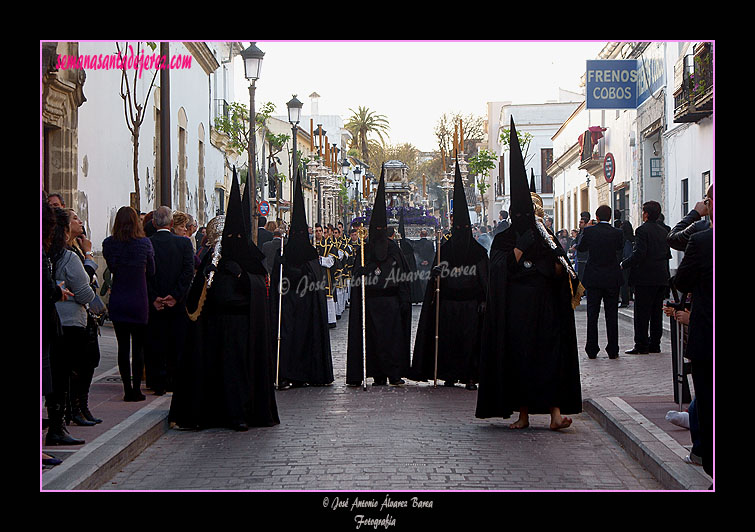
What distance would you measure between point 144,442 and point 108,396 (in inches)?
85.1

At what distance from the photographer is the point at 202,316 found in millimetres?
9062

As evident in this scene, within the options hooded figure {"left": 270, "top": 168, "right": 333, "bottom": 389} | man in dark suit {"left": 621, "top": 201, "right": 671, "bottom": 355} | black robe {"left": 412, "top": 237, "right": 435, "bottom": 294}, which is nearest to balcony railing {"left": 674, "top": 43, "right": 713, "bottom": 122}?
man in dark suit {"left": 621, "top": 201, "right": 671, "bottom": 355}

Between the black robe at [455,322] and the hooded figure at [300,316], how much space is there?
1.10 meters

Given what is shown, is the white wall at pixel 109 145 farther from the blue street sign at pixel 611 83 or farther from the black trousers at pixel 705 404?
the black trousers at pixel 705 404

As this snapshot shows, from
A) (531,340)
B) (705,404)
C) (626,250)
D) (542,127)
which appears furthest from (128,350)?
(542,127)

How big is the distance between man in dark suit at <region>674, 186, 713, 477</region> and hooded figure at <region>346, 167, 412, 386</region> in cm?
623

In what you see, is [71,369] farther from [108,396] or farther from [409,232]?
[409,232]

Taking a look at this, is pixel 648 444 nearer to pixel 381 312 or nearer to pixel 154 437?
pixel 154 437

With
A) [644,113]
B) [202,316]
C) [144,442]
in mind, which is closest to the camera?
[144,442]

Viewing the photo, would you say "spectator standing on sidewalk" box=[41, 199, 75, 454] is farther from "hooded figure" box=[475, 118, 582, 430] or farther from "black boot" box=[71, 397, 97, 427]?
"hooded figure" box=[475, 118, 582, 430]

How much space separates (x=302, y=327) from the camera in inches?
481

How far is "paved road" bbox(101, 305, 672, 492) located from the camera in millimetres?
6887
